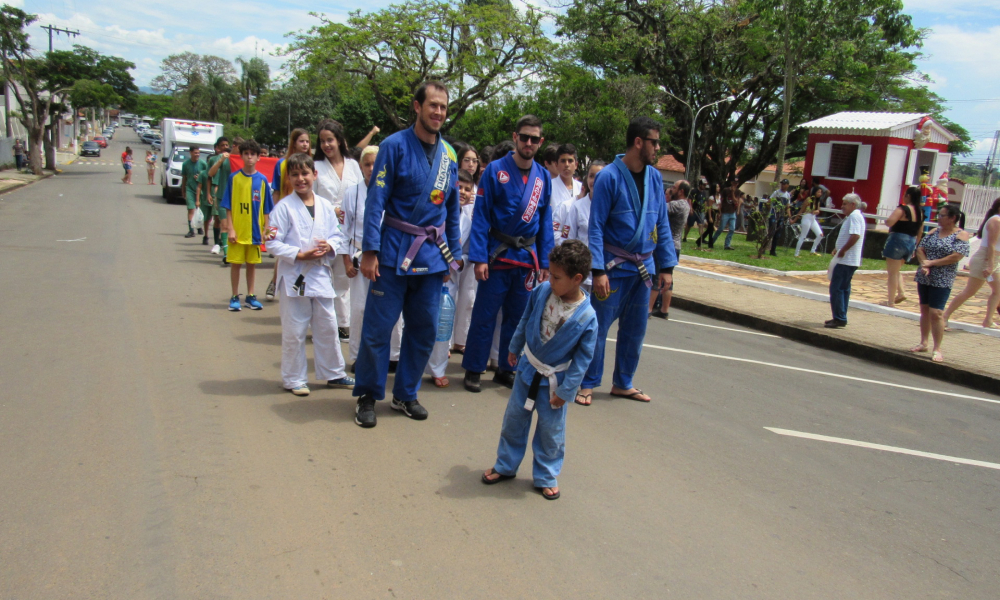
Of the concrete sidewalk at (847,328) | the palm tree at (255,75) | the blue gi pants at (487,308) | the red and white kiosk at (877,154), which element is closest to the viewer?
the blue gi pants at (487,308)

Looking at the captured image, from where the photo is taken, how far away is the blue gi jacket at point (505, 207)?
5727 mm

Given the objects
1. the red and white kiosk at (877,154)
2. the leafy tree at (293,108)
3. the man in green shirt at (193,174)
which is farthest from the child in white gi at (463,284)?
the leafy tree at (293,108)

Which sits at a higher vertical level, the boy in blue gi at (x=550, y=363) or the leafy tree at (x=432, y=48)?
the leafy tree at (x=432, y=48)

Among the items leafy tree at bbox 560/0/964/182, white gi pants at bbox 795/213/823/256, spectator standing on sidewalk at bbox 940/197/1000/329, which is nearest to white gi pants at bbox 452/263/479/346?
spectator standing on sidewalk at bbox 940/197/1000/329

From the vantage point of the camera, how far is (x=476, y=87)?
32.0 metres

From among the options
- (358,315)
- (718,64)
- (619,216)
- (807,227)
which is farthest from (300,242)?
(718,64)

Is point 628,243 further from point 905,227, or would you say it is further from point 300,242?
point 905,227

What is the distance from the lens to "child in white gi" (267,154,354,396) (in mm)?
5203

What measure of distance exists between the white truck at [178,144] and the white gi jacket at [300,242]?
19.1 meters

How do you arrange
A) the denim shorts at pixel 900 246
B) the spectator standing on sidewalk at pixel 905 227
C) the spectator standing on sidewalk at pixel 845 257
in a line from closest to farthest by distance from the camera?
the spectator standing on sidewalk at pixel 845 257, the spectator standing on sidewalk at pixel 905 227, the denim shorts at pixel 900 246

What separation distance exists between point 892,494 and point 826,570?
1.32 m

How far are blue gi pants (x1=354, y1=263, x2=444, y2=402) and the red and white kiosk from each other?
21.6 metres

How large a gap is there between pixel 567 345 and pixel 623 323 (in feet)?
7.06

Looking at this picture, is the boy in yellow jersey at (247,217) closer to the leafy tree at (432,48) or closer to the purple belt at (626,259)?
the purple belt at (626,259)
